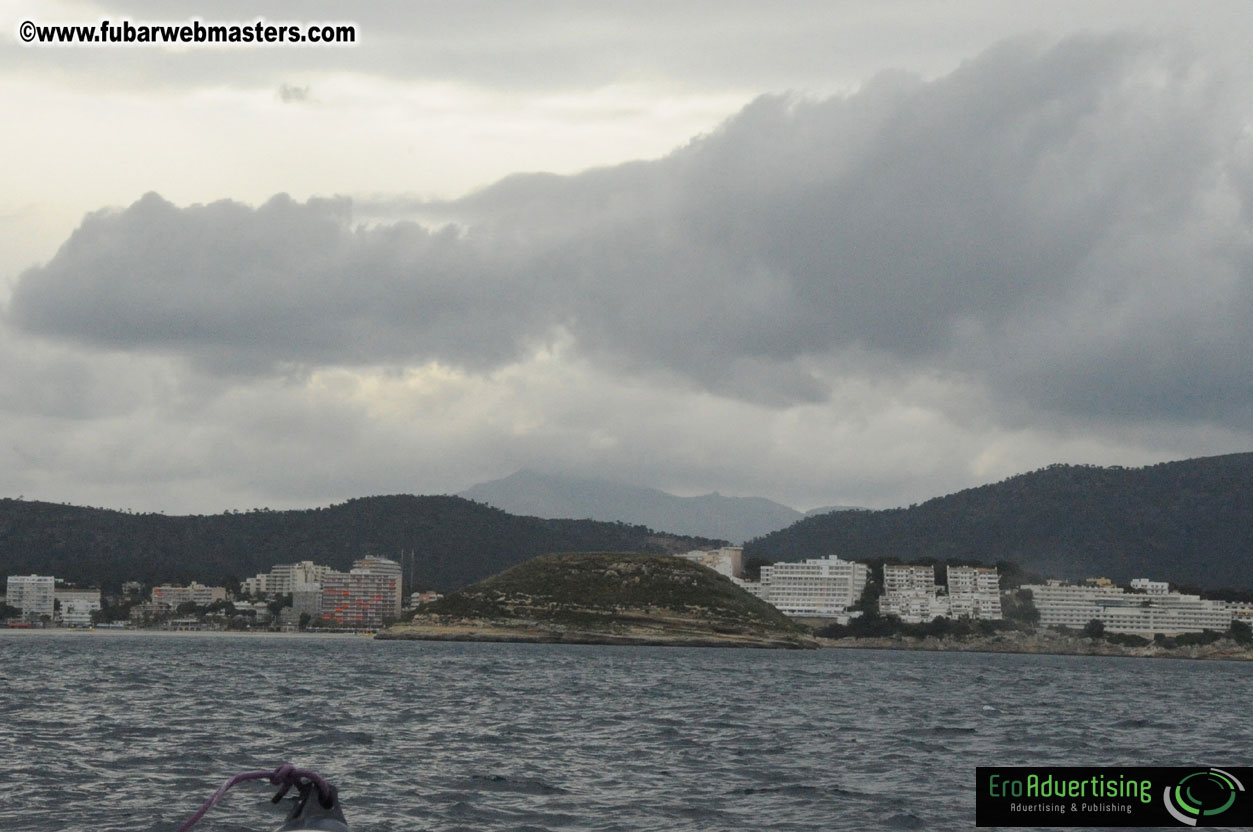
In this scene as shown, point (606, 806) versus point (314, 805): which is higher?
point (314, 805)

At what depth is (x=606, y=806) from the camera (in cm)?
3450

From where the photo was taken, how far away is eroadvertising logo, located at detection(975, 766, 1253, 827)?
22.7m

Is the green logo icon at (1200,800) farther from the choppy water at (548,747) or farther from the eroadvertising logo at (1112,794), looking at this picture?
the choppy water at (548,747)

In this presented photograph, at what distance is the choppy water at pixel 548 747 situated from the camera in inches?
1320

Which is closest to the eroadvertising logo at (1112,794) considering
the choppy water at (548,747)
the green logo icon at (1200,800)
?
the green logo icon at (1200,800)

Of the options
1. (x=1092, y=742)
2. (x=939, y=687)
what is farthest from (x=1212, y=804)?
(x=939, y=687)

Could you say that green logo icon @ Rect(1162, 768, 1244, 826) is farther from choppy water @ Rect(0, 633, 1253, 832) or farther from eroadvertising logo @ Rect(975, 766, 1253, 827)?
choppy water @ Rect(0, 633, 1253, 832)

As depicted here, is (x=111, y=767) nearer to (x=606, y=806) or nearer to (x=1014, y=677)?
(x=606, y=806)

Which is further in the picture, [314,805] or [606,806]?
[606,806]

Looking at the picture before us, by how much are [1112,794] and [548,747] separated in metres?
27.7

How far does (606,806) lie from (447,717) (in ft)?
95.0

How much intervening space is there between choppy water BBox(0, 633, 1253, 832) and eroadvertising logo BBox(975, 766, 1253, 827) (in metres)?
5.30

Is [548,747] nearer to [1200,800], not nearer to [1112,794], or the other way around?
[1200,800]

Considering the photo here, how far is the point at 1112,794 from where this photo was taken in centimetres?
2436
